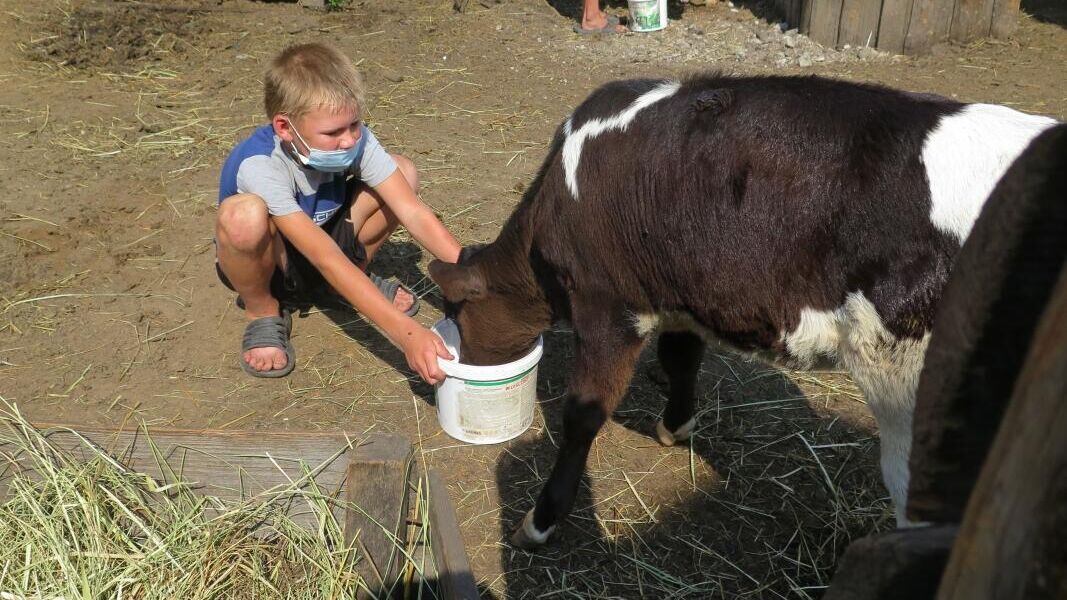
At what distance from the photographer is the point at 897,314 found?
7.97 ft

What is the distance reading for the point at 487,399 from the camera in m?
3.54

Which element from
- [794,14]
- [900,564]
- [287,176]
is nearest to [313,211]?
[287,176]

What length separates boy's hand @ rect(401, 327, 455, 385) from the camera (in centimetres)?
341

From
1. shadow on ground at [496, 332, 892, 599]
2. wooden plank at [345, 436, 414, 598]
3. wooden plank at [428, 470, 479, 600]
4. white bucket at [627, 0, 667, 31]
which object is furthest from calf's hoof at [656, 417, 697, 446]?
white bucket at [627, 0, 667, 31]

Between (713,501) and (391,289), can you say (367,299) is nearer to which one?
(391,289)

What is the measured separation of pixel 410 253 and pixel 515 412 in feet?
6.37

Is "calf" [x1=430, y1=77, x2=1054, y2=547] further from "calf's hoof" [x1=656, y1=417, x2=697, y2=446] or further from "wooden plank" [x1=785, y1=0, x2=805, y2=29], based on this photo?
"wooden plank" [x1=785, y1=0, x2=805, y2=29]

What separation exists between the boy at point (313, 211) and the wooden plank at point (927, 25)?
525cm

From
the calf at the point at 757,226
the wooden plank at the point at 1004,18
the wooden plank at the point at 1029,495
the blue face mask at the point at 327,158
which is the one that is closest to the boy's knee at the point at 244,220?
the blue face mask at the point at 327,158

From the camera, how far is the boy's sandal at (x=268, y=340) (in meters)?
4.14

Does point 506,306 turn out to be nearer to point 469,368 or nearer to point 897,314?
point 469,368

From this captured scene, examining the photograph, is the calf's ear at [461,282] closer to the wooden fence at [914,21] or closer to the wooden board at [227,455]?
the wooden board at [227,455]

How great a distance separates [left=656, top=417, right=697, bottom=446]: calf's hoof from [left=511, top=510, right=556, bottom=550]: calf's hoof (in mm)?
764

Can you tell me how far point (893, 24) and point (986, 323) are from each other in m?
7.81
